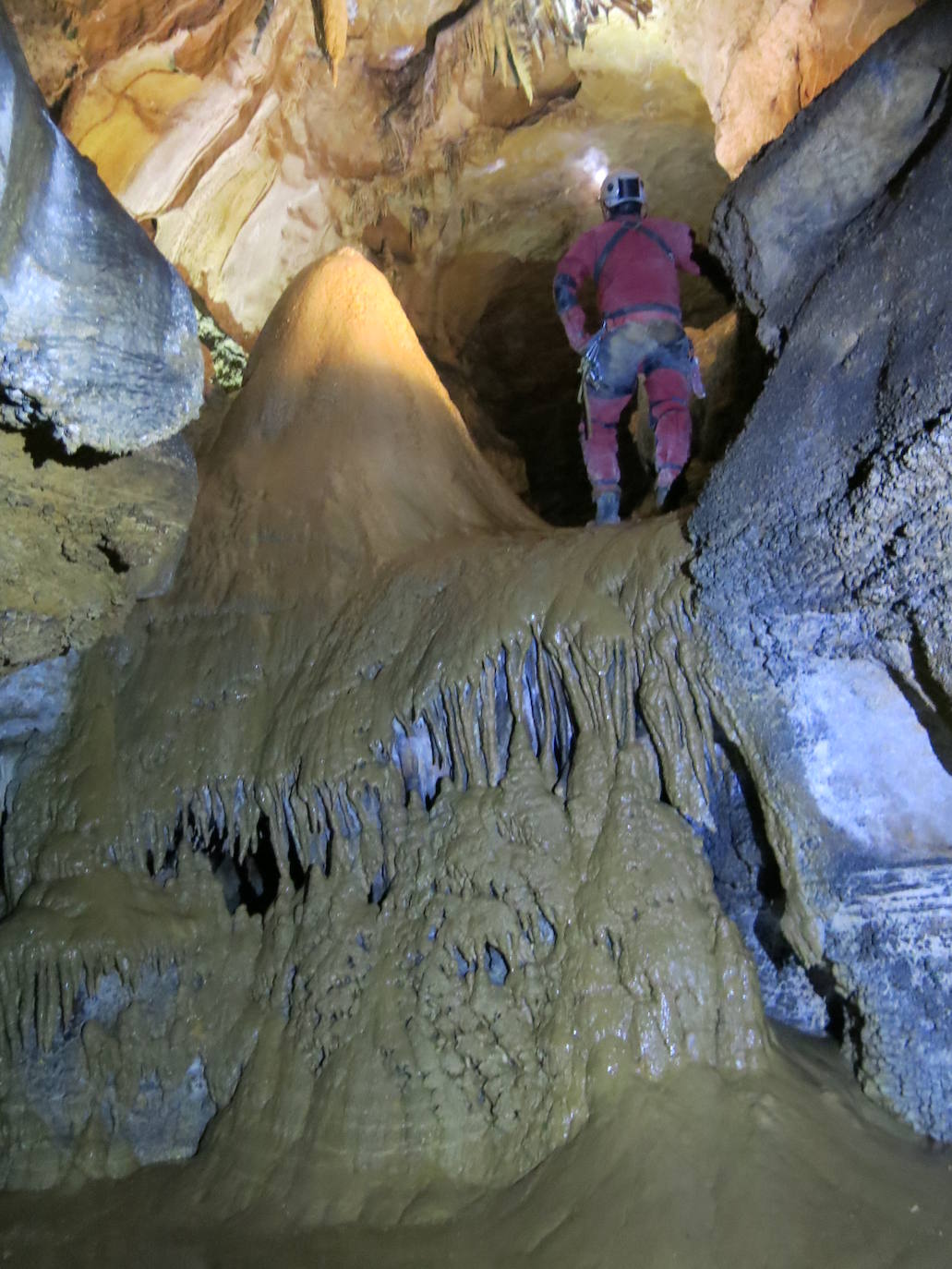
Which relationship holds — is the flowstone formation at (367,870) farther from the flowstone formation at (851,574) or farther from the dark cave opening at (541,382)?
the dark cave opening at (541,382)

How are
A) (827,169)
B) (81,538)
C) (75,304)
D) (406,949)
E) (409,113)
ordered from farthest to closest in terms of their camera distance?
(409,113) < (81,538) < (406,949) < (827,169) < (75,304)

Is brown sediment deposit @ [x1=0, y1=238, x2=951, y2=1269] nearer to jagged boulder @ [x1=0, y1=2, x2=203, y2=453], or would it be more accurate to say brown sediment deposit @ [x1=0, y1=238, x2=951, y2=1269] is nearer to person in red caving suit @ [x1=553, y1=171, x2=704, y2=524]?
person in red caving suit @ [x1=553, y1=171, x2=704, y2=524]

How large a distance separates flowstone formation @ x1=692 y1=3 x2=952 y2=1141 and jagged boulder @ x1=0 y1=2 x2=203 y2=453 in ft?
6.18

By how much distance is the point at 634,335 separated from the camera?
4.79 m

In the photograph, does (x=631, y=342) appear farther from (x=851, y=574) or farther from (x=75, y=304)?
(x=75, y=304)

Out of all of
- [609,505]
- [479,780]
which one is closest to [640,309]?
[609,505]

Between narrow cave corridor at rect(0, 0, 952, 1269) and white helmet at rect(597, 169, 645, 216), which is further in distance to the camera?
white helmet at rect(597, 169, 645, 216)

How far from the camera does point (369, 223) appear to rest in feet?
26.7

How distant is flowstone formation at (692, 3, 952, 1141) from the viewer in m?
2.63

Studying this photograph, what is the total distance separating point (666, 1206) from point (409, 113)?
7.67m

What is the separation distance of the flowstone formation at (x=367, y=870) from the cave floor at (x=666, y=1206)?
0.33ft

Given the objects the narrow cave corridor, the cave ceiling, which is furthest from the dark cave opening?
the narrow cave corridor

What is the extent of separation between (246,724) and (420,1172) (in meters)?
1.86

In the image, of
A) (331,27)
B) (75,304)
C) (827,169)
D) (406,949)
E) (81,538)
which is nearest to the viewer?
(75,304)
